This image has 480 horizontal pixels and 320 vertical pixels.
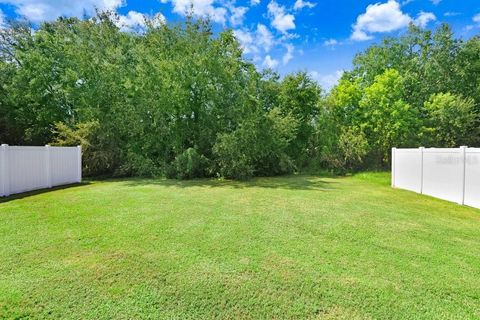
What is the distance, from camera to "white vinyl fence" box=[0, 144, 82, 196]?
8305 mm

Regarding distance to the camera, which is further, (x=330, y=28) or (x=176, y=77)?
(x=330, y=28)

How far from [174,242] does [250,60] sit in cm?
1265

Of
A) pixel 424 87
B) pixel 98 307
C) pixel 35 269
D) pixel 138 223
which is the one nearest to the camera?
pixel 98 307

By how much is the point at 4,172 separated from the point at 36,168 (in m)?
1.21

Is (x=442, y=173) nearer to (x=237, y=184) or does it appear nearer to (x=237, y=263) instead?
(x=237, y=184)

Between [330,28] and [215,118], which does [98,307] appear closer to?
[215,118]

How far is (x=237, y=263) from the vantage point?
3629 millimetres

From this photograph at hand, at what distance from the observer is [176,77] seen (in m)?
12.9

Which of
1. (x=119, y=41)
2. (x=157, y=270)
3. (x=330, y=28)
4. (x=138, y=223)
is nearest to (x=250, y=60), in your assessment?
(x=330, y=28)

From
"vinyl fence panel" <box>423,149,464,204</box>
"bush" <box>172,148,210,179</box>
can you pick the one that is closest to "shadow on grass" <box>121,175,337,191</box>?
"bush" <box>172,148,210,179</box>

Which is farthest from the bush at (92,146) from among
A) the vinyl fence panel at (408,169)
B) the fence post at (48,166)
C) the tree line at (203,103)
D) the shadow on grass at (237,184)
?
the vinyl fence panel at (408,169)

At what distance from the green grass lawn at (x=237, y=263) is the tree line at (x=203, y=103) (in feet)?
23.0

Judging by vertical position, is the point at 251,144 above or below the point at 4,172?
above

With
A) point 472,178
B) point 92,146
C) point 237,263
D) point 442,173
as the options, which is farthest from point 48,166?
point 472,178
